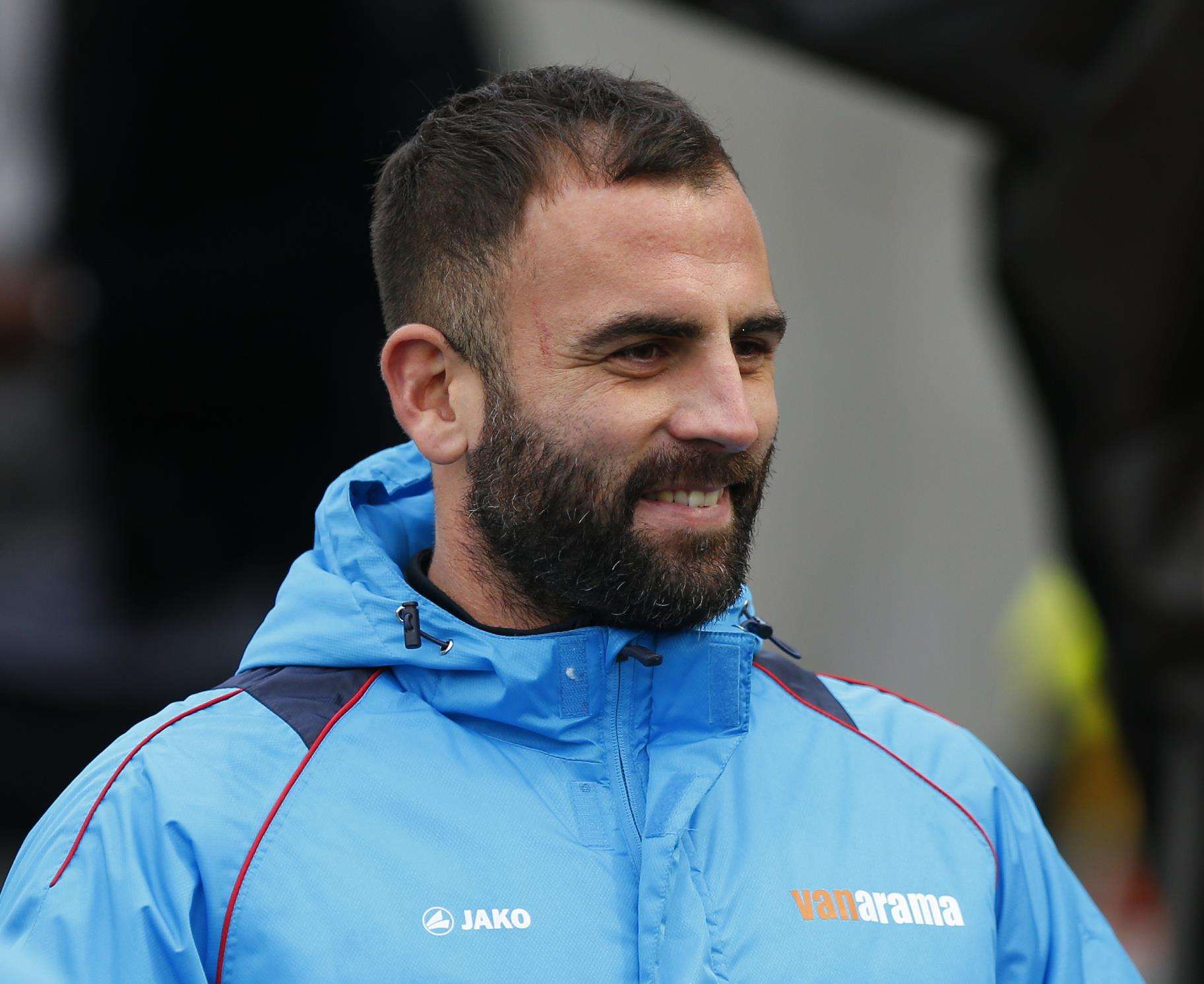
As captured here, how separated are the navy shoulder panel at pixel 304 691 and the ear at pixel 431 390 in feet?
0.96

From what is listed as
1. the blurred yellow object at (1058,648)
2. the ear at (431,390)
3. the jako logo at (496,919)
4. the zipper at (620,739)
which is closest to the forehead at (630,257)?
the ear at (431,390)

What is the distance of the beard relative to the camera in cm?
192

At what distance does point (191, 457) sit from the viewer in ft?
16.9

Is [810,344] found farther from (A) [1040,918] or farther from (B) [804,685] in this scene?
(A) [1040,918]

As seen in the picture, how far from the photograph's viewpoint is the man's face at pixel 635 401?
6.27 feet

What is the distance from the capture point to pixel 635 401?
1.91 meters

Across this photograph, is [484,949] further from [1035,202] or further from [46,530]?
[46,530]

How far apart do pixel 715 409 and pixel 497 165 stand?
1.30 ft

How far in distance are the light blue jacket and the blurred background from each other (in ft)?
2.44

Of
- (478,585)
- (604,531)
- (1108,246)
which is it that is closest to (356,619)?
(478,585)

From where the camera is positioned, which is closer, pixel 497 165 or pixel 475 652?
pixel 475 652

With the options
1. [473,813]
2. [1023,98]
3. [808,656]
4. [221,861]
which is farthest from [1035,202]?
[808,656]

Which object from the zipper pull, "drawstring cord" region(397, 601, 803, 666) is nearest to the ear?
"drawstring cord" region(397, 601, 803, 666)

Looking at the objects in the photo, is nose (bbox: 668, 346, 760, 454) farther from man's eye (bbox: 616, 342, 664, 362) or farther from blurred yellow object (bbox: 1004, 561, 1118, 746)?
blurred yellow object (bbox: 1004, 561, 1118, 746)
